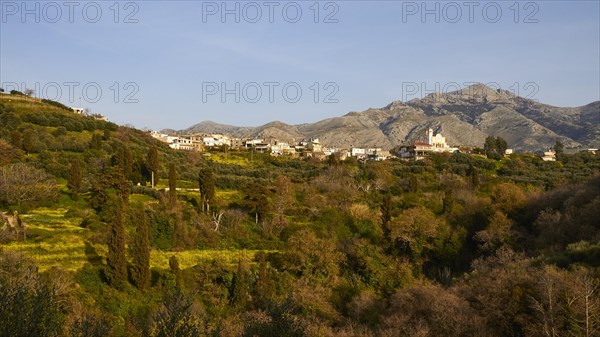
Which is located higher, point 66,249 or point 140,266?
point 66,249

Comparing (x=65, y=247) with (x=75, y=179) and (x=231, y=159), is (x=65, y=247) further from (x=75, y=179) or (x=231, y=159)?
(x=231, y=159)

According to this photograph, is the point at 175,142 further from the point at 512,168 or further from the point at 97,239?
the point at 97,239

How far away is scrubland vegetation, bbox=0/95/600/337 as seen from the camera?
67.3 ft

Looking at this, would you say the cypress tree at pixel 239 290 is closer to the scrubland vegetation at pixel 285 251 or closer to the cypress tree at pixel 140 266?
the scrubland vegetation at pixel 285 251

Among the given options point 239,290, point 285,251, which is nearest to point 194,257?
point 239,290

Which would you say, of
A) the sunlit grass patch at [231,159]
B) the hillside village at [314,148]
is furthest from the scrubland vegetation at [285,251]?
the hillside village at [314,148]

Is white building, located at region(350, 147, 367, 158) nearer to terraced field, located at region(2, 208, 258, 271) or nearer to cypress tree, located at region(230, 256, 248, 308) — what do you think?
terraced field, located at region(2, 208, 258, 271)

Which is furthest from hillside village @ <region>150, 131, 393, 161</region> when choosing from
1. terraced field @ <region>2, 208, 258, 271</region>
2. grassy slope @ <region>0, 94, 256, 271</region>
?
terraced field @ <region>2, 208, 258, 271</region>

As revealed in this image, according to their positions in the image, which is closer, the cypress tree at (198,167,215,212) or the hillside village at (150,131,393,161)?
the cypress tree at (198,167,215,212)

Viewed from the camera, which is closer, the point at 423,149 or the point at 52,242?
the point at 52,242

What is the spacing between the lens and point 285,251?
3272 cm

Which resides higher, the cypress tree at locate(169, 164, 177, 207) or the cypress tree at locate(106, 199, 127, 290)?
the cypress tree at locate(169, 164, 177, 207)

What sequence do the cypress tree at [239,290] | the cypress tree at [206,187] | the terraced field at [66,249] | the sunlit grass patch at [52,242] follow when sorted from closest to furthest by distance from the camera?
the sunlit grass patch at [52,242]
the terraced field at [66,249]
the cypress tree at [239,290]
the cypress tree at [206,187]

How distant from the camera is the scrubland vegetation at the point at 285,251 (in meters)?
20.5
